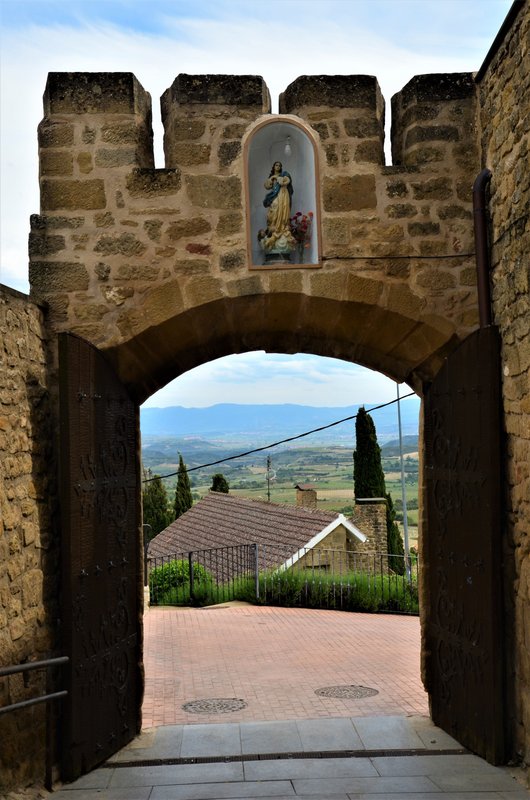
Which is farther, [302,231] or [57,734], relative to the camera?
[302,231]

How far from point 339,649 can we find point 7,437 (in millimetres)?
5870

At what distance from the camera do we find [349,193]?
5586 millimetres

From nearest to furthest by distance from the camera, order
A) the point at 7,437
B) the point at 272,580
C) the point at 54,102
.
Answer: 1. the point at 7,437
2. the point at 54,102
3. the point at 272,580

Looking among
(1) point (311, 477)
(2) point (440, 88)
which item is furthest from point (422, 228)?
(1) point (311, 477)

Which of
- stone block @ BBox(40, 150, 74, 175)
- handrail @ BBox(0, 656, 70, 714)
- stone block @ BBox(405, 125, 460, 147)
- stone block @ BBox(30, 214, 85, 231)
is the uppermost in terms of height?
stone block @ BBox(405, 125, 460, 147)

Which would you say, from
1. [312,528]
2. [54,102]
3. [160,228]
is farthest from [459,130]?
[312,528]

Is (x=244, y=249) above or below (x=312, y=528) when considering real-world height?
above

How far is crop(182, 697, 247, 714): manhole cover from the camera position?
272 inches

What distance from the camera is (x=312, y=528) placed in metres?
18.9

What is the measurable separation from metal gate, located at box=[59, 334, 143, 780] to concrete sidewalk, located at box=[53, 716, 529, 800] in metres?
0.27

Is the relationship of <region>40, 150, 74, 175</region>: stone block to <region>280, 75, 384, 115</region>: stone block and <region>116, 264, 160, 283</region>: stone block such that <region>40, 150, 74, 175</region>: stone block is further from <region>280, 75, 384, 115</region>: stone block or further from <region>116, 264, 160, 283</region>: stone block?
<region>280, 75, 384, 115</region>: stone block

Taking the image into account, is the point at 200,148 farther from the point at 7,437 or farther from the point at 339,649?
the point at 339,649

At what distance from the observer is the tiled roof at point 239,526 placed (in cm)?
1900

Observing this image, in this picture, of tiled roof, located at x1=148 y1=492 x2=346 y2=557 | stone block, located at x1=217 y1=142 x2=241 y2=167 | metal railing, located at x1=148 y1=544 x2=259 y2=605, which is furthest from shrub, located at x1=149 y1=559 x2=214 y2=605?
stone block, located at x1=217 y1=142 x2=241 y2=167
